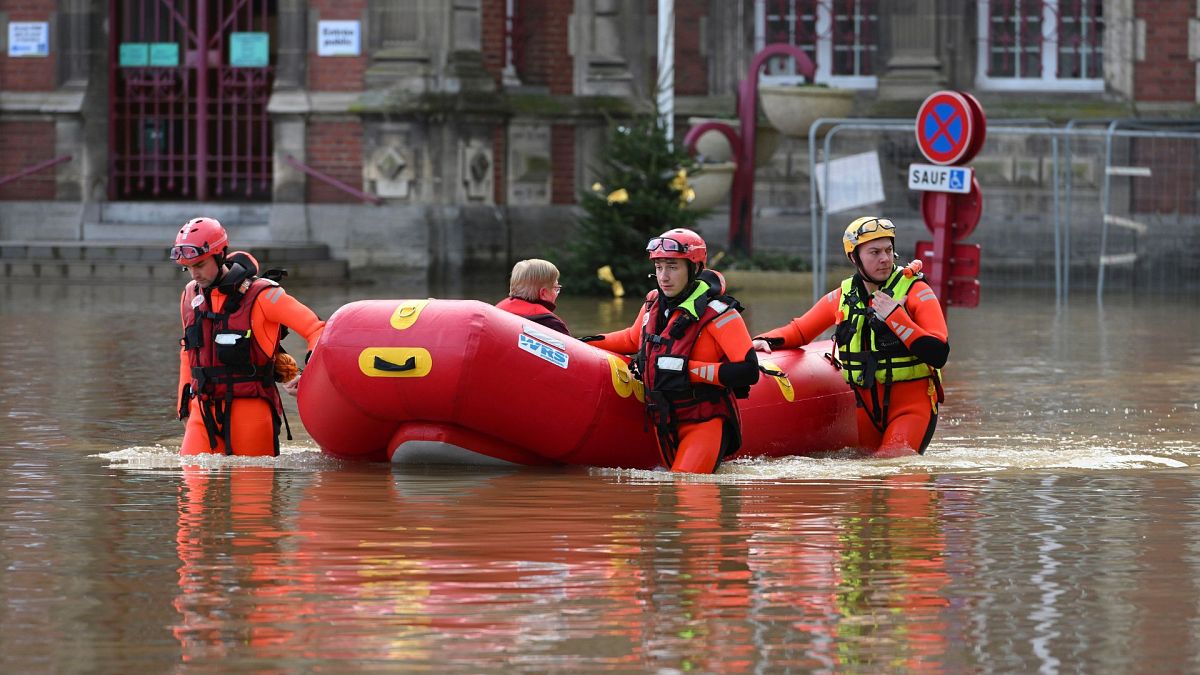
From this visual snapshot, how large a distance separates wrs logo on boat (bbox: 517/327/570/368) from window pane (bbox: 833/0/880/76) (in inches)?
714

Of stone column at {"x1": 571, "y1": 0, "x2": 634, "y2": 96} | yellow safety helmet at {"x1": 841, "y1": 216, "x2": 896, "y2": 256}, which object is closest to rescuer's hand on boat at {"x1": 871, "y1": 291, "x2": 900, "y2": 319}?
yellow safety helmet at {"x1": 841, "y1": 216, "x2": 896, "y2": 256}

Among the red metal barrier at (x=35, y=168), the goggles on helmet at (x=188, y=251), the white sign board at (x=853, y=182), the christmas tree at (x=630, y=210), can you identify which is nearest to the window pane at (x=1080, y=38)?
the christmas tree at (x=630, y=210)

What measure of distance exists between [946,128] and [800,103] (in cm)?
1022

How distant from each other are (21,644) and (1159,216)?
20591 mm

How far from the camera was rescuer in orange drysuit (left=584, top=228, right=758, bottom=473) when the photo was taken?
10.0m

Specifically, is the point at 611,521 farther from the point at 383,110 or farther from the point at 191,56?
the point at 191,56

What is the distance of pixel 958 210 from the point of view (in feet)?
48.8

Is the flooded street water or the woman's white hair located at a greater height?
the woman's white hair

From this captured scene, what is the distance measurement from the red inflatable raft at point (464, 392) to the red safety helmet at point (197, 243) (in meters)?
0.60

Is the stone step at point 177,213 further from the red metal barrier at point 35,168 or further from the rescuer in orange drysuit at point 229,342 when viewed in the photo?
the rescuer in orange drysuit at point 229,342

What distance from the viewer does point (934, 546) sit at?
26.2ft

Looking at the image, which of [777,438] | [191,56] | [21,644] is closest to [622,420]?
[777,438]

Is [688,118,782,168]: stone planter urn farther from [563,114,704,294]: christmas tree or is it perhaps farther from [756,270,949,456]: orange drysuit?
[756,270,949,456]: orange drysuit

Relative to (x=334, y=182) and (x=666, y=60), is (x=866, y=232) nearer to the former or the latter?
(x=666, y=60)
